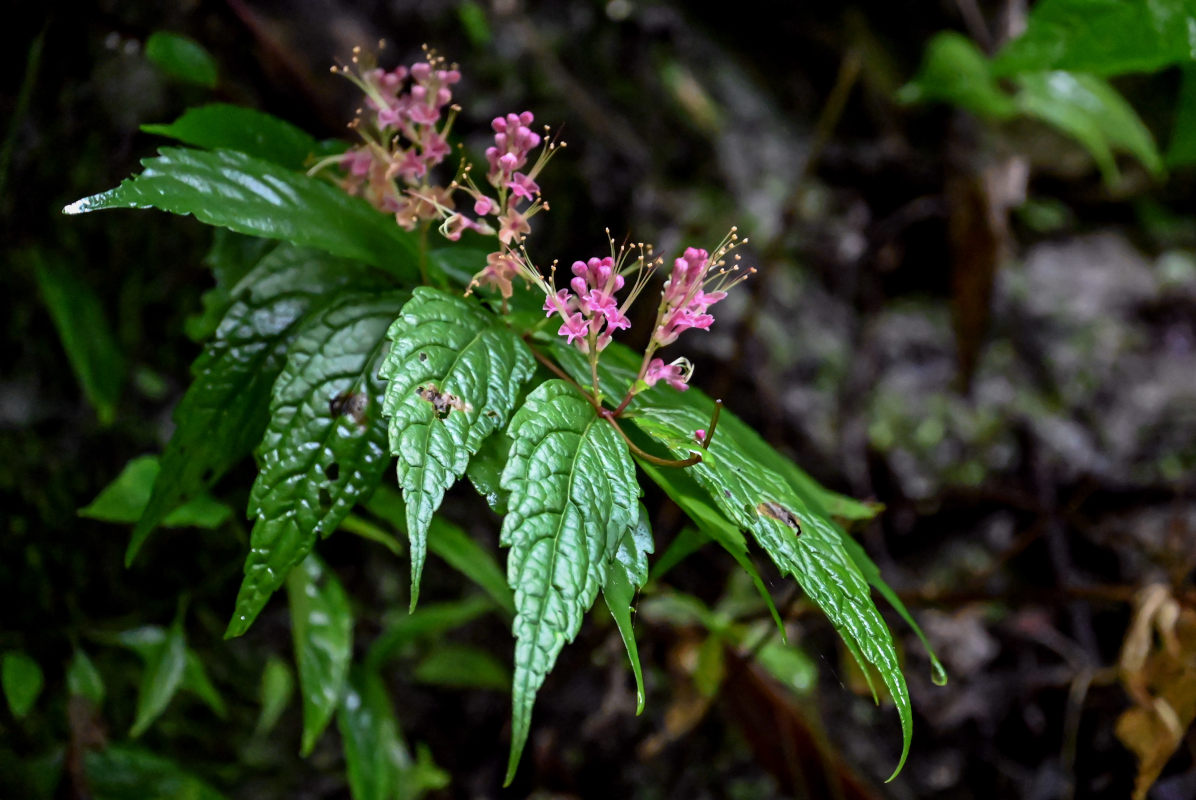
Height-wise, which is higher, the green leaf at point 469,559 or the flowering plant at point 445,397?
the flowering plant at point 445,397

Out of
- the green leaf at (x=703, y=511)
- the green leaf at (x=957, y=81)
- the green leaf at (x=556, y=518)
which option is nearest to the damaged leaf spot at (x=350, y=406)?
the green leaf at (x=556, y=518)

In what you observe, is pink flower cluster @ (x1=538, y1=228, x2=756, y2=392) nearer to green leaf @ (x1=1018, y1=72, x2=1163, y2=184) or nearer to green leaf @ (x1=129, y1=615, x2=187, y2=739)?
green leaf @ (x1=129, y1=615, x2=187, y2=739)

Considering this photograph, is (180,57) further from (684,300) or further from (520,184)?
(684,300)

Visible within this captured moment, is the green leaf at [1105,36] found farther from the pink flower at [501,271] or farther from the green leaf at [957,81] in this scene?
the pink flower at [501,271]

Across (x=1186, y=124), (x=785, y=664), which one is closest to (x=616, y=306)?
(x=785, y=664)

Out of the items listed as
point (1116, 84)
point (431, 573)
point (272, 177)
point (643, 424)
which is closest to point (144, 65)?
point (272, 177)

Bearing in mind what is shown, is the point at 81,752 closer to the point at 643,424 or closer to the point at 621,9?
the point at 643,424
